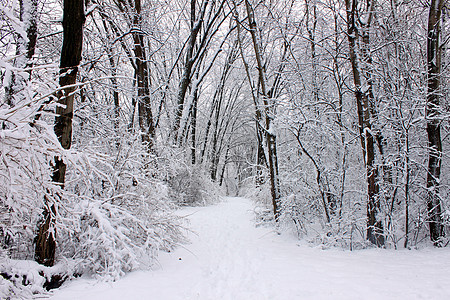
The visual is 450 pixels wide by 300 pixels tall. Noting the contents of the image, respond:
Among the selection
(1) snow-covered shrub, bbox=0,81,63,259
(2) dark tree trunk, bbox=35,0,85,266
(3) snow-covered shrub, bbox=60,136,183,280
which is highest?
(2) dark tree trunk, bbox=35,0,85,266

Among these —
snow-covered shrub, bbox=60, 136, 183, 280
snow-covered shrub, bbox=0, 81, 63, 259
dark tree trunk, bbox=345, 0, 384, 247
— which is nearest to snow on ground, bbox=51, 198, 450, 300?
snow-covered shrub, bbox=60, 136, 183, 280

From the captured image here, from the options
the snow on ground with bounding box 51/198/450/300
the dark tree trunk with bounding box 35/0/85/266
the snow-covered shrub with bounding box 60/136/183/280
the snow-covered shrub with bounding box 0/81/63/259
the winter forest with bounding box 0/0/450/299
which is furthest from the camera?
the snow-covered shrub with bounding box 60/136/183/280

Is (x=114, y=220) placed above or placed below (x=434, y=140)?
below

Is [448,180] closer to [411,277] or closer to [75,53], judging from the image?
[411,277]

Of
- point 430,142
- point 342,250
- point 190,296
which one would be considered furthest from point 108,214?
point 430,142

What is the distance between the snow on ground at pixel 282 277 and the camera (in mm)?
2652

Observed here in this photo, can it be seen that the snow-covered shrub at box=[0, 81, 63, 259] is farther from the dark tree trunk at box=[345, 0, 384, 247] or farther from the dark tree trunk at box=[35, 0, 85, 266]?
the dark tree trunk at box=[345, 0, 384, 247]

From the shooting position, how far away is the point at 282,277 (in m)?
3.23

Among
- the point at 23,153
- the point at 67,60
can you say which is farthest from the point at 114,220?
the point at 67,60

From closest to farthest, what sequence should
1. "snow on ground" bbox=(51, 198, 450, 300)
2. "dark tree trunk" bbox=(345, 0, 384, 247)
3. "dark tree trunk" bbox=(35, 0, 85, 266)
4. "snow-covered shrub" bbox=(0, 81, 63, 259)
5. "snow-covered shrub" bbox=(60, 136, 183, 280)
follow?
"snow-covered shrub" bbox=(0, 81, 63, 259), "snow on ground" bbox=(51, 198, 450, 300), "dark tree trunk" bbox=(35, 0, 85, 266), "snow-covered shrub" bbox=(60, 136, 183, 280), "dark tree trunk" bbox=(345, 0, 384, 247)

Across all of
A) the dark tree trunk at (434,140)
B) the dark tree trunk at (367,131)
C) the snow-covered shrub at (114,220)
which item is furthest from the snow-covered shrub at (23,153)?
the dark tree trunk at (434,140)

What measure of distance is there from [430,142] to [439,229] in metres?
1.55

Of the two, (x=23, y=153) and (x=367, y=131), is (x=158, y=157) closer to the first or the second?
(x=23, y=153)

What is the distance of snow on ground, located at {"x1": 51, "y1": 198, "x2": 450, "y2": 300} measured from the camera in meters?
2.65
